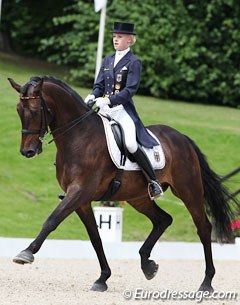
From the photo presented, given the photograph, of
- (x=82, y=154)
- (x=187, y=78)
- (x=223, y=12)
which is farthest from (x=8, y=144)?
(x=82, y=154)

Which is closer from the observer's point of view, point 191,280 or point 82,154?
point 82,154

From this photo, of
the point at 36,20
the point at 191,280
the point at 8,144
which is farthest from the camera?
the point at 36,20

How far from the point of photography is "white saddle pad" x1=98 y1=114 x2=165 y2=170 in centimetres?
845

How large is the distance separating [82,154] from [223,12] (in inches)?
654

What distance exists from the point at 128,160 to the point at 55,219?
1.02 m

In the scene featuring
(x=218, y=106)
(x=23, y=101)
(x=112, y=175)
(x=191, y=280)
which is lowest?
(x=218, y=106)

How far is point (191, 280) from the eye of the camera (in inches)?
400

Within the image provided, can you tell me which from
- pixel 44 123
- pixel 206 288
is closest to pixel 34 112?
pixel 44 123

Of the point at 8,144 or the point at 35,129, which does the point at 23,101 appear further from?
the point at 8,144

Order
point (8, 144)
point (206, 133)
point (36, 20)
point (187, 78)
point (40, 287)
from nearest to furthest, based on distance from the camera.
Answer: point (40, 287) < point (8, 144) < point (206, 133) < point (187, 78) < point (36, 20)

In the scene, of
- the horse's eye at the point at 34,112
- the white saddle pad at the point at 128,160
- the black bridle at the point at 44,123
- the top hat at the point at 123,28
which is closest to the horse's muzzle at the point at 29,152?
the black bridle at the point at 44,123

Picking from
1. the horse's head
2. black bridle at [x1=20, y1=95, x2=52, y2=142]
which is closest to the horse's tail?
black bridle at [x1=20, y1=95, x2=52, y2=142]

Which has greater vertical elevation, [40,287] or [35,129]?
[35,129]

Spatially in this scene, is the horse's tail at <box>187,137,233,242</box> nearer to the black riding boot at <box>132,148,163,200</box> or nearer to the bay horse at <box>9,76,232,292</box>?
the bay horse at <box>9,76,232,292</box>
